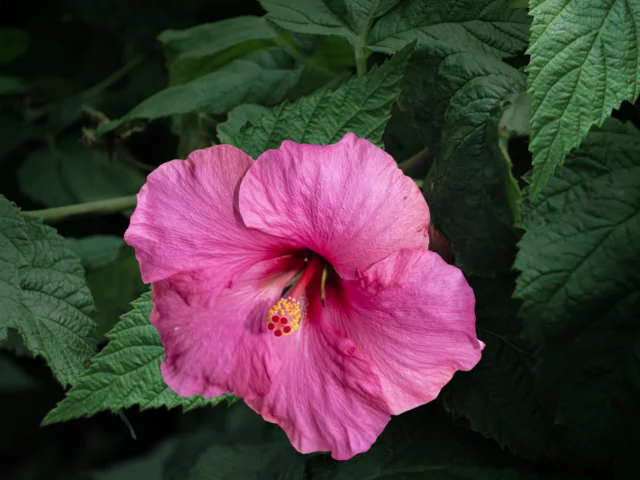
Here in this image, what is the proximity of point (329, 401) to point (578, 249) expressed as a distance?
10.7 inches

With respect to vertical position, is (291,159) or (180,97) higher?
(291,159)

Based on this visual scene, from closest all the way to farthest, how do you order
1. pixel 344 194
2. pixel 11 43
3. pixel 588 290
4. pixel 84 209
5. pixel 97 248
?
pixel 344 194 < pixel 588 290 < pixel 84 209 < pixel 97 248 < pixel 11 43

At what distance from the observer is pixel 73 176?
4.00 feet

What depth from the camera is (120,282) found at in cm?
94

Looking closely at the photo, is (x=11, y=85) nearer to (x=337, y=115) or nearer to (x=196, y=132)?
(x=196, y=132)

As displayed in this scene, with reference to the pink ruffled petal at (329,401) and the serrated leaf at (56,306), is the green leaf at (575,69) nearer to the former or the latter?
the pink ruffled petal at (329,401)

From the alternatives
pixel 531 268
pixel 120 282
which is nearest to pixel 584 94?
pixel 531 268

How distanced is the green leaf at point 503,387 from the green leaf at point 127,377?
0.24 meters

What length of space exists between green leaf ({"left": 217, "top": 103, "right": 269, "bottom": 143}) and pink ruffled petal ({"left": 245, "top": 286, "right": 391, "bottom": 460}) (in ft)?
0.76

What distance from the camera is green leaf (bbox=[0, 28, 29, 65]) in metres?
1.18

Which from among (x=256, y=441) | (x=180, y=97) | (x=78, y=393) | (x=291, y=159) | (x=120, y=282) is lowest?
(x=256, y=441)

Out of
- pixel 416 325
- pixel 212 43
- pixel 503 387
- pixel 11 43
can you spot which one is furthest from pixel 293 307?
pixel 11 43

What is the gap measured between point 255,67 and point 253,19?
10 centimetres

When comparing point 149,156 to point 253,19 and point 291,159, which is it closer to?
point 253,19
